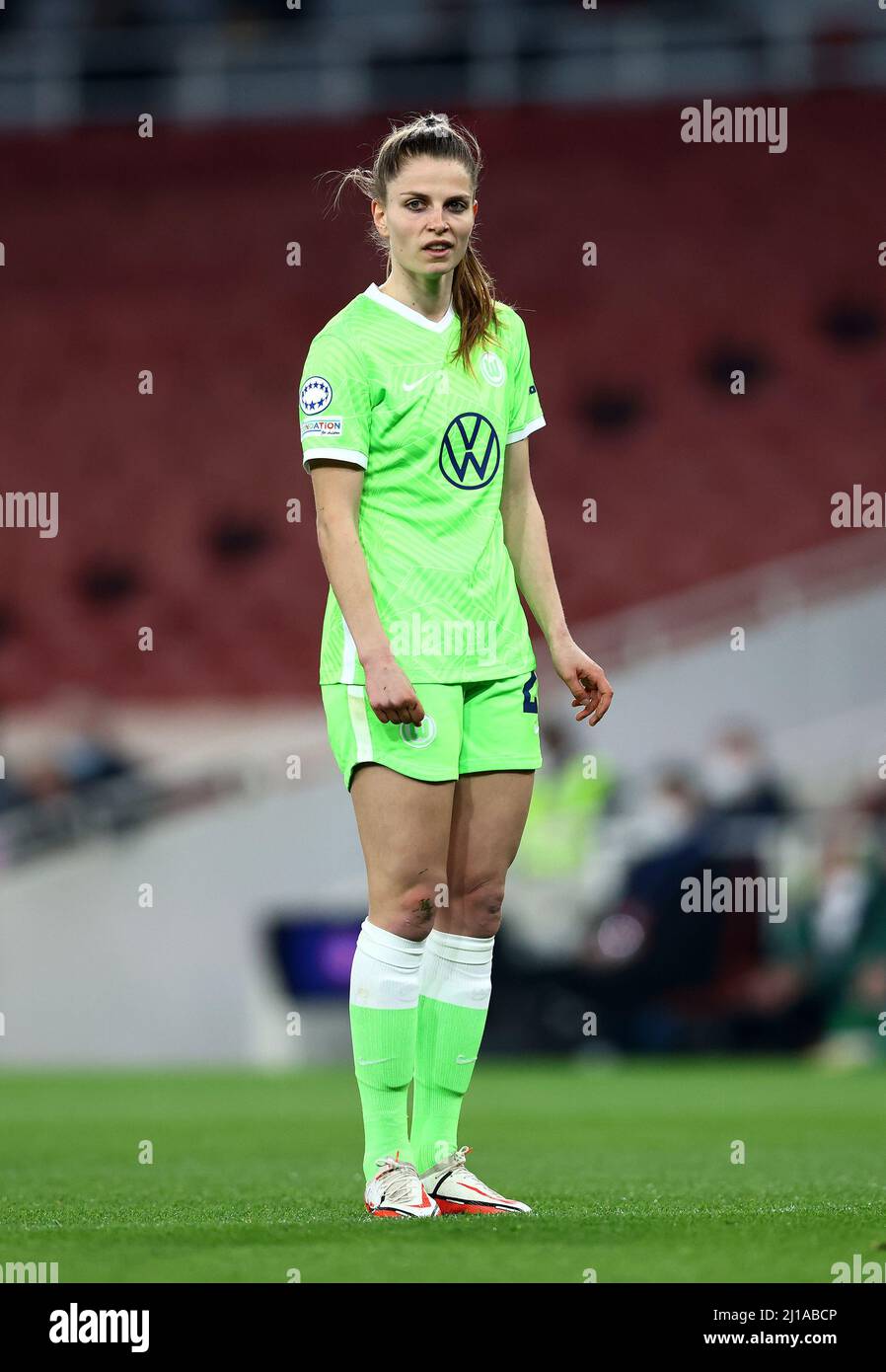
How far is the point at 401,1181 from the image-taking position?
380 centimetres

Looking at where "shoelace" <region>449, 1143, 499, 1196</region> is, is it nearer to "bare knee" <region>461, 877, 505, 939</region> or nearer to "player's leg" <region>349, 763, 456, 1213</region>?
"player's leg" <region>349, 763, 456, 1213</region>

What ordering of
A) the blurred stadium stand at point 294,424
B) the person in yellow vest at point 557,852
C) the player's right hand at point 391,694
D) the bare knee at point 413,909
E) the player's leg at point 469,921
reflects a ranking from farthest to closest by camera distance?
the blurred stadium stand at point 294,424
the person in yellow vest at point 557,852
the player's leg at point 469,921
the bare knee at point 413,909
the player's right hand at point 391,694

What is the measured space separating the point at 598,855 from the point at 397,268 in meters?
8.28

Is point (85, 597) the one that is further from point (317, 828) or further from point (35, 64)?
point (35, 64)

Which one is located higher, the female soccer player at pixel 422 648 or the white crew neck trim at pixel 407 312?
the white crew neck trim at pixel 407 312

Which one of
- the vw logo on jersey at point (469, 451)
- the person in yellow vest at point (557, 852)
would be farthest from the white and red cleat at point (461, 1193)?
the person in yellow vest at point (557, 852)

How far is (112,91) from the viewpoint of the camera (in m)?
18.4

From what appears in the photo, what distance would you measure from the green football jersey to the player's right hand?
12 centimetres

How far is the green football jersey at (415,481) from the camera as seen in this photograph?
3.89m

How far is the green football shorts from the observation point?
3820 mm

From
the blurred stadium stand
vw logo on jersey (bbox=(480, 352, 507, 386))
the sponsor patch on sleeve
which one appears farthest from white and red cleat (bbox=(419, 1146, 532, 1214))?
the blurred stadium stand

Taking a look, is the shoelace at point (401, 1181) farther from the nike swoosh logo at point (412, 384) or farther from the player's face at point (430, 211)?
the player's face at point (430, 211)

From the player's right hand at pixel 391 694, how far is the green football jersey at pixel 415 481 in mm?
123
